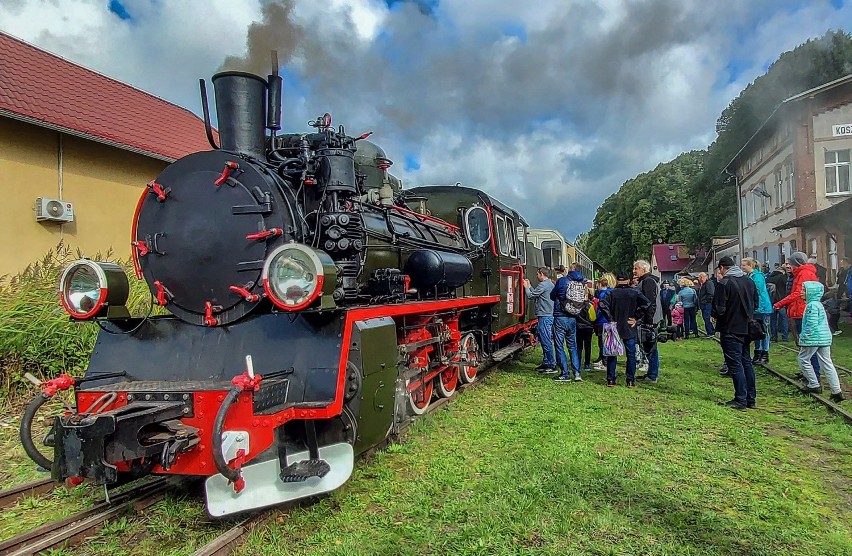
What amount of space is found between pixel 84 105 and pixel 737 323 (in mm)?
11244

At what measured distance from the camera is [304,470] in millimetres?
3602

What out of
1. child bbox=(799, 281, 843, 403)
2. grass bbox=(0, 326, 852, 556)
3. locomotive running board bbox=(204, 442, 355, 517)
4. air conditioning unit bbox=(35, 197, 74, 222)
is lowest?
grass bbox=(0, 326, 852, 556)

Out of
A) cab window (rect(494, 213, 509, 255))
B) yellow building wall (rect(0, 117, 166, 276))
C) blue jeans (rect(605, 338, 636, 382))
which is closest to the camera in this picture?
blue jeans (rect(605, 338, 636, 382))

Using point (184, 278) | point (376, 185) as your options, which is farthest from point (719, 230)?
point (184, 278)

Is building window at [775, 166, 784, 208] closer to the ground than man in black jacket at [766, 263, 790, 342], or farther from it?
farther from it

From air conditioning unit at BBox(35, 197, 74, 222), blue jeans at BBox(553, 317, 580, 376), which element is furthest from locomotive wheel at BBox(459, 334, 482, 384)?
air conditioning unit at BBox(35, 197, 74, 222)

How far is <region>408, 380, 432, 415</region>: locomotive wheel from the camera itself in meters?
5.87

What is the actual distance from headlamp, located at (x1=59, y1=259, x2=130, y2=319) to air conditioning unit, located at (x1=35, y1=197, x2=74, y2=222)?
5967 mm

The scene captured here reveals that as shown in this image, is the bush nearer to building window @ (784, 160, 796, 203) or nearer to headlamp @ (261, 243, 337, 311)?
headlamp @ (261, 243, 337, 311)

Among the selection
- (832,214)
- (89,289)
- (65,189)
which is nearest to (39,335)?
(89,289)

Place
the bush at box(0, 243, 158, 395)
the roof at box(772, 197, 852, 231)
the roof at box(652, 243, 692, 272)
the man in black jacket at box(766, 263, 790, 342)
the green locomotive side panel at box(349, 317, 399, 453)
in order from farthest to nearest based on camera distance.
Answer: the roof at box(652, 243, 692, 272), the roof at box(772, 197, 852, 231), the man in black jacket at box(766, 263, 790, 342), the bush at box(0, 243, 158, 395), the green locomotive side panel at box(349, 317, 399, 453)

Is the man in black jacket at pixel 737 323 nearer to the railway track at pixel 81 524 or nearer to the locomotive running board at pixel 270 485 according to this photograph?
the locomotive running board at pixel 270 485

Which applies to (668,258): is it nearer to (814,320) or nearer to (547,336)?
(547,336)

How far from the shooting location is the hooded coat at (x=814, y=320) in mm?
6617
